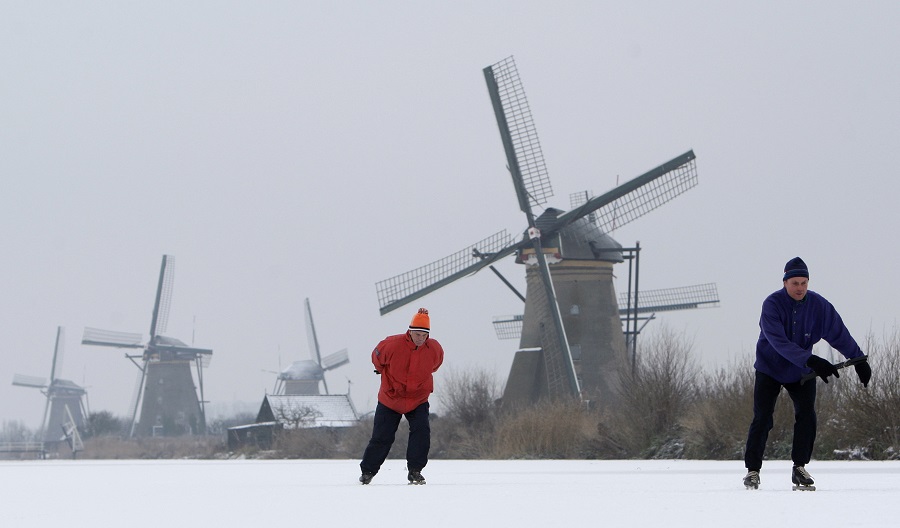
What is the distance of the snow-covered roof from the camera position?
5869 centimetres

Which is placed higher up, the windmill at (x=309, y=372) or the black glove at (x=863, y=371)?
the windmill at (x=309, y=372)

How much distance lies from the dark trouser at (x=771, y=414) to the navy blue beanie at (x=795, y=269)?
77cm

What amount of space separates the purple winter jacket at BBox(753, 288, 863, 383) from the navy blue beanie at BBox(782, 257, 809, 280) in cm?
15

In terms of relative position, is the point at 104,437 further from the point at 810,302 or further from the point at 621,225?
the point at 810,302

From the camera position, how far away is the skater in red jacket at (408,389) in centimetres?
1155

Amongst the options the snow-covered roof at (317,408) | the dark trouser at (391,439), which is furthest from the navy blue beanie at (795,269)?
the snow-covered roof at (317,408)

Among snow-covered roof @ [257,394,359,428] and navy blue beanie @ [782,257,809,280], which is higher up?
snow-covered roof @ [257,394,359,428]
